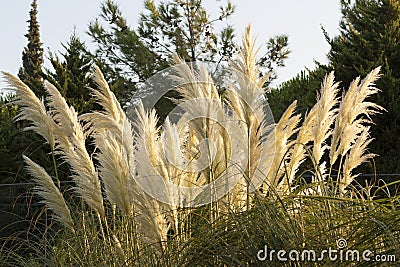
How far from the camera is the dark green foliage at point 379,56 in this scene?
8172mm

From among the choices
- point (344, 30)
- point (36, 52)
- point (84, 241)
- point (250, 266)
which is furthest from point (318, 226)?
point (36, 52)

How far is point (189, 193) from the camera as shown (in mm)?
3467

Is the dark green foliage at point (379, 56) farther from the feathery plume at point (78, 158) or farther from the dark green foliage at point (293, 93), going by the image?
the feathery plume at point (78, 158)

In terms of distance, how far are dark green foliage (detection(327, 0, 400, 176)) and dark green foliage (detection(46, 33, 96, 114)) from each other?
3.70 metres

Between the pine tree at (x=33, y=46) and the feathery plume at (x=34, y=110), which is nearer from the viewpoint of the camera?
the feathery plume at (x=34, y=110)

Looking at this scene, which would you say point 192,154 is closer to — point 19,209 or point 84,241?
point 84,241

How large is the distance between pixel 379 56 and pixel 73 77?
4589 millimetres

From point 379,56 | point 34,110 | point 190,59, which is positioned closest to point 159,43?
point 190,59

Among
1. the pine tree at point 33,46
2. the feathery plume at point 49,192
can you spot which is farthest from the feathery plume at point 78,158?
the pine tree at point 33,46

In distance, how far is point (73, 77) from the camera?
10.2 metres

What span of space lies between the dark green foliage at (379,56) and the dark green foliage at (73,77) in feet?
12.1

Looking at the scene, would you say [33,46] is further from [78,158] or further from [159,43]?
[78,158]

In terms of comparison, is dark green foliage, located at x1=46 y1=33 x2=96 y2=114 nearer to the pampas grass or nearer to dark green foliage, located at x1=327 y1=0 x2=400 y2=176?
dark green foliage, located at x1=327 y1=0 x2=400 y2=176

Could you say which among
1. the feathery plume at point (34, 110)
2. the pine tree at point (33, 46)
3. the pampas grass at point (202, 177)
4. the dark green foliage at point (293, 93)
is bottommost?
the pampas grass at point (202, 177)
